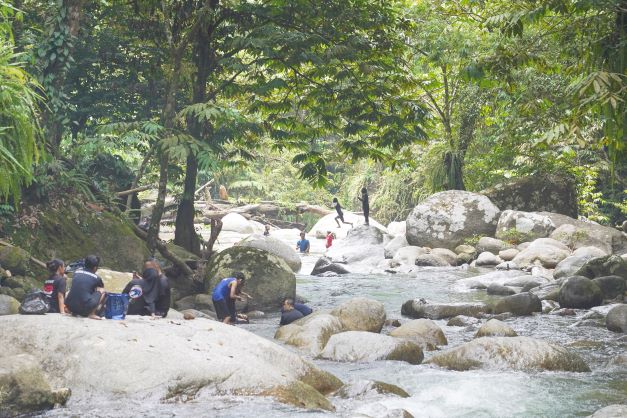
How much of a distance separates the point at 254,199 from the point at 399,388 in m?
34.6

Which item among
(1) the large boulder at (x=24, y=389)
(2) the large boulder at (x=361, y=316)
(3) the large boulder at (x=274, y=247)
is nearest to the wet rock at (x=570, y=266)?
(2) the large boulder at (x=361, y=316)

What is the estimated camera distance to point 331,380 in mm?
7754

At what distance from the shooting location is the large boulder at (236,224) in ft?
110

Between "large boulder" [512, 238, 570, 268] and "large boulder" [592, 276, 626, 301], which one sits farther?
"large boulder" [512, 238, 570, 268]

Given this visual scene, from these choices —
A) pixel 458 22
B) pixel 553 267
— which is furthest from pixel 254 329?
pixel 458 22

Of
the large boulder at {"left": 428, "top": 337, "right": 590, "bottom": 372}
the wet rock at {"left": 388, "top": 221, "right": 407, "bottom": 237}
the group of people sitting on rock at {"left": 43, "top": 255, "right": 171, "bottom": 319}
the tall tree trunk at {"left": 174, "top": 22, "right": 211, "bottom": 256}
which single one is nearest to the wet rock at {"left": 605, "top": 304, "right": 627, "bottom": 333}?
the large boulder at {"left": 428, "top": 337, "right": 590, "bottom": 372}

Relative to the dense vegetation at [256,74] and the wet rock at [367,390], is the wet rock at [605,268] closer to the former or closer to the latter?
the dense vegetation at [256,74]

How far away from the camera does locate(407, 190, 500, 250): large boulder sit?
74.3 ft

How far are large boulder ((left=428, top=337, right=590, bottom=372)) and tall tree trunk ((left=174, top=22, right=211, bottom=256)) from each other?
9289 mm

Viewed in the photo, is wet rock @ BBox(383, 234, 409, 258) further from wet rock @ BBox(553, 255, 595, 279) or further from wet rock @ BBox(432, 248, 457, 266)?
wet rock @ BBox(553, 255, 595, 279)

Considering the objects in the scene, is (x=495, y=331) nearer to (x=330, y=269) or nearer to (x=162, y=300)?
(x=162, y=300)

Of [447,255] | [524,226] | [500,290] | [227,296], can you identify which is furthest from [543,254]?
[227,296]

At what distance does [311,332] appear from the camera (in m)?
10.2

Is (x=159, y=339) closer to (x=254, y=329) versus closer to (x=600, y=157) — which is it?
(x=254, y=329)
